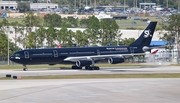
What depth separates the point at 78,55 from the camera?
86625 mm

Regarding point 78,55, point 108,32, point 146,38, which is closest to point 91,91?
point 78,55

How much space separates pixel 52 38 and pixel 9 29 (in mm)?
9705

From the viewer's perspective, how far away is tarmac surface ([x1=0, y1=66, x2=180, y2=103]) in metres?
49.9

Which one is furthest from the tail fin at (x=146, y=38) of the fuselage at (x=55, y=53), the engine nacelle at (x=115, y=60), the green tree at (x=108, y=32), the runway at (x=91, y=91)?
the green tree at (x=108, y=32)

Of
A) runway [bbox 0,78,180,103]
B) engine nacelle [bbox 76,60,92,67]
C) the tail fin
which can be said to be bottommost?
runway [bbox 0,78,180,103]

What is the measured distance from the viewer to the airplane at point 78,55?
82.7 meters

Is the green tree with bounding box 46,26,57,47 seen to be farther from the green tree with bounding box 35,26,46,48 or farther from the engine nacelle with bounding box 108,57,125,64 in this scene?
the engine nacelle with bounding box 108,57,125,64

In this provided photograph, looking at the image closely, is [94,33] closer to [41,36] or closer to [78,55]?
[41,36]

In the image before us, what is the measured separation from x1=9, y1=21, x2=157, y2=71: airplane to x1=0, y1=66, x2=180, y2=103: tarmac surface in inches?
623

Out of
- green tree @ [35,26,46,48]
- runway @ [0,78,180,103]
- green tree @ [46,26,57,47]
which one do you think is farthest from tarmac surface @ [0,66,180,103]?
green tree @ [46,26,57,47]

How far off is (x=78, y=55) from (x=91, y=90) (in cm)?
3033

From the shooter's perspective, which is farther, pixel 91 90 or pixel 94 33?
pixel 94 33

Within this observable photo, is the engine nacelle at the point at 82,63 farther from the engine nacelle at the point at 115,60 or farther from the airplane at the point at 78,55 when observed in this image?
the engine nacelle at the point at 115,60

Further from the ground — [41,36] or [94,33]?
[94,33]
